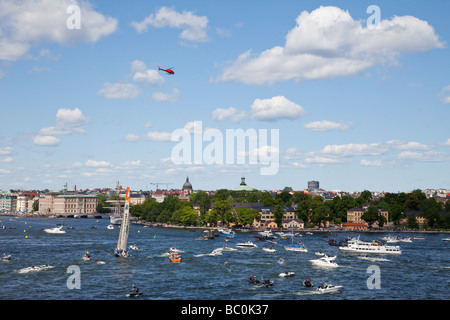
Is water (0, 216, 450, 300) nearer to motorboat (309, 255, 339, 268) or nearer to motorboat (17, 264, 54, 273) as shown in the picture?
motorboat (17, 264, 54, 273)

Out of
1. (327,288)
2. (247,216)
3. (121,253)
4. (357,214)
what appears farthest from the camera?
(357,214)

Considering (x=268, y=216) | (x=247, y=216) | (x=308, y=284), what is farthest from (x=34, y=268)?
(x=268, y=216)

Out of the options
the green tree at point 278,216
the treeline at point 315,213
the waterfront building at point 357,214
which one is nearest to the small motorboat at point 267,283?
the treeline at point 315,213

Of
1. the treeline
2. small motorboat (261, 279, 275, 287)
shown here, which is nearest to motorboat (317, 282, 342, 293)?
small motorboat (261, 279, 275, 287)

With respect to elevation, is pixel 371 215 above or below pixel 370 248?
above

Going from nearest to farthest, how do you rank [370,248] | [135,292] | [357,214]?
1. [135,292]
2. [370,248]
3. [357,214]

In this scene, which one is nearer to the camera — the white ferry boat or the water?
the water

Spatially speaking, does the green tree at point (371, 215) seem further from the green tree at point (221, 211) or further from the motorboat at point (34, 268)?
the motorboat at point (34, 268)

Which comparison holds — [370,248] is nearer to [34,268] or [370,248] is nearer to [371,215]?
[34,268]
